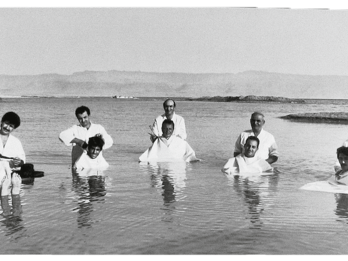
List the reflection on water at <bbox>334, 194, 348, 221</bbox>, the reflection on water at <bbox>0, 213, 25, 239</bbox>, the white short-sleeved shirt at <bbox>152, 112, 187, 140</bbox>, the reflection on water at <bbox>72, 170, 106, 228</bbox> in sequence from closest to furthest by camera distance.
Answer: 1. the reflection on water at <bbox>0, 213, 25, 239</bbox>
2. the reflection on water at <bbox>72, 170, 106, 228</bbox>
3. the reflection on water at <bbox>334, 194, 348, 221</bbox>
4. the white short-sleeved shirt at <bbox>152, 112, 187, 140</bbox>

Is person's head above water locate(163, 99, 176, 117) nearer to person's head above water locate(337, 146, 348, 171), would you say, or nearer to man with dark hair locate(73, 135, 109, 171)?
man with dark hair locate(73, 135, 109, 171)

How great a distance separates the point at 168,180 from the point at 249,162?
1255 millimetres

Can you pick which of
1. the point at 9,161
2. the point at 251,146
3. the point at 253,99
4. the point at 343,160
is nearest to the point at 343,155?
the point at 343,160

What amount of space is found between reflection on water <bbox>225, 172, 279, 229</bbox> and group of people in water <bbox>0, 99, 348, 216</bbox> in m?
0.28

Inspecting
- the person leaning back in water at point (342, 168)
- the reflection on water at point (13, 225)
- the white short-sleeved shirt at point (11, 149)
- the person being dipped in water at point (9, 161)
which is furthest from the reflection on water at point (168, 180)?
the person leaning back in water at point (342, 168)

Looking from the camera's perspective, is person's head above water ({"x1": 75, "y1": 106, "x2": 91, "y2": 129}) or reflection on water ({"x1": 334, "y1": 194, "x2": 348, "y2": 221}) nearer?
reflection on water ({"x1": 334, "y1": 194, "x2": 348, "y2": 221})

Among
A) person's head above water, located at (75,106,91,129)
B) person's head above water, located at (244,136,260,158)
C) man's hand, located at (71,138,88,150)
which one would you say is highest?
person's head above water, located at (75,106,91,129)

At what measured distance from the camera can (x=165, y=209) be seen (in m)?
6.01

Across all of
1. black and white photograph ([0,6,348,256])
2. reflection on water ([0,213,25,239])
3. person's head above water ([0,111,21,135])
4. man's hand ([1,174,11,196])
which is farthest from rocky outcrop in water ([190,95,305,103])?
reflection on water ([0,213,25,239])

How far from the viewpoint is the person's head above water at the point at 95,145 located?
788 cm

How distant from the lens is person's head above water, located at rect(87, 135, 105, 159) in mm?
7875

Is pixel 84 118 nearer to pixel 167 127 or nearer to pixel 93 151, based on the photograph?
pixel 93 151

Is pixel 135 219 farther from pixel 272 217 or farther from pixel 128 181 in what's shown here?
pixel 128 181

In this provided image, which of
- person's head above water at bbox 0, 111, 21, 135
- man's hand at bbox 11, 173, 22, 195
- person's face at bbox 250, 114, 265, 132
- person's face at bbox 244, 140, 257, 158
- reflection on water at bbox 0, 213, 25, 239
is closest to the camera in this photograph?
reflection on water at bbox 0, 213, 25, 239
